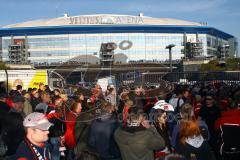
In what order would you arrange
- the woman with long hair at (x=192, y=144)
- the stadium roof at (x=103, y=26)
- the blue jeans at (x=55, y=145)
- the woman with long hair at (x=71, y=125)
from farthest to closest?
the stadium roof at (x=103, y=26)
the blue jeans at (x=55, y=145)
the woman with long hair at (x=71, y=125)
the woman with long hair at (x=192, y=144)

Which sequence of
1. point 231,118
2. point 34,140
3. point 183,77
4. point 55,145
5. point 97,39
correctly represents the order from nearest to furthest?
point 34,140, point 231,118, point 55,145, point 183,77, point 97,39

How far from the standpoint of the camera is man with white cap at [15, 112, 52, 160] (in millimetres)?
4062

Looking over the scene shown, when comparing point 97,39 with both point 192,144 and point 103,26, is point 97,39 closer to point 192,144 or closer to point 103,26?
point 103,26

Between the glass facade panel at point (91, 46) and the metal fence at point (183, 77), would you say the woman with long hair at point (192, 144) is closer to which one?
the metal fence at point (183, 77)

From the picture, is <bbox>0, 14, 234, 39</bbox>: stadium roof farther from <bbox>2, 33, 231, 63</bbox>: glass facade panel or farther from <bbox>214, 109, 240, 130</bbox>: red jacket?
<bbox>214, 109, 240, 130</bbox>: red jacket

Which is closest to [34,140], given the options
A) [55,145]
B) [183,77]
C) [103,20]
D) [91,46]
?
[55,145]

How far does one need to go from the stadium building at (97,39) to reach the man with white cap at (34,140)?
336 feet

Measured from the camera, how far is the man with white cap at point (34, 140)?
4062 mm

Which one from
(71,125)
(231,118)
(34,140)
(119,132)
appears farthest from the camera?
(71,125)

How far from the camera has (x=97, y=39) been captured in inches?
4464

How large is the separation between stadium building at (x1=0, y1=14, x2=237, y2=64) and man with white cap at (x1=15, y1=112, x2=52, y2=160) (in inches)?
4026

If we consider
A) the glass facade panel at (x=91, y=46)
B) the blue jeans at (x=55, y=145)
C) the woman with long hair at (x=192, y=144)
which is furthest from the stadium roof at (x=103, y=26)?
the woman with long hair at (x=192, y=144)

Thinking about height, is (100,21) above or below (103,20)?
below

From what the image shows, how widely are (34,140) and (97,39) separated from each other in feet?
360
